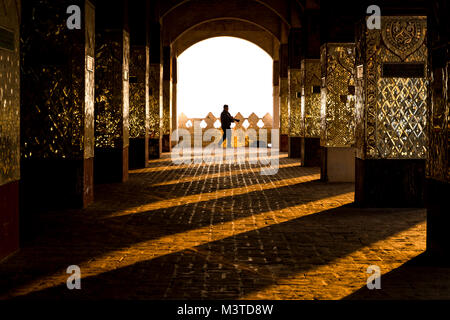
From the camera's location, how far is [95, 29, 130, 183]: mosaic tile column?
34.6 ft

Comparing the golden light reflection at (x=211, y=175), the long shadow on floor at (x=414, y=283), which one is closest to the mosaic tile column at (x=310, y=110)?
the golden light reflection at (x=211, y=175)

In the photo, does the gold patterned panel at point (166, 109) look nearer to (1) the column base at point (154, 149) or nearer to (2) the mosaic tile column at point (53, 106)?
(1) the column base at point (154, 149)

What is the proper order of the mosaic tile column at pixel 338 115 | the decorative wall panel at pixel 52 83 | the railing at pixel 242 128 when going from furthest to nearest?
1. the railing at pixel 242 128
2. the mosaic tile column at pixel 338 115
3. the decorative wall panel at pixel 52 83

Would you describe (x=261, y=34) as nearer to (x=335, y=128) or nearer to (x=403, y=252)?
(x=335, y=128)

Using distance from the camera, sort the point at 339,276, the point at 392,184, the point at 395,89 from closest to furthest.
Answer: the point at 339,276, the point at 395,89, the point at 392,184

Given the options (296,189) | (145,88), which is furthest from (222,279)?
(145,88)

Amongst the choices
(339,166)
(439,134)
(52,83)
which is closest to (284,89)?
(339,166)

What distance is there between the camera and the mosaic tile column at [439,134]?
15.9ft

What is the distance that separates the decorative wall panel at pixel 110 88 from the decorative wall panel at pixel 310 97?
5.25 m

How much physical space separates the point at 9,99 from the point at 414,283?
377 cm

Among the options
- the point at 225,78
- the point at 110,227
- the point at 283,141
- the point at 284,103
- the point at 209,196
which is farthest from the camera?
the point at 225,78

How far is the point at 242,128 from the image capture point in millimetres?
26312

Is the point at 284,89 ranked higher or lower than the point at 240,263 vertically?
higher

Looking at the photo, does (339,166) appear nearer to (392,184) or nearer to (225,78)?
(392,184)
